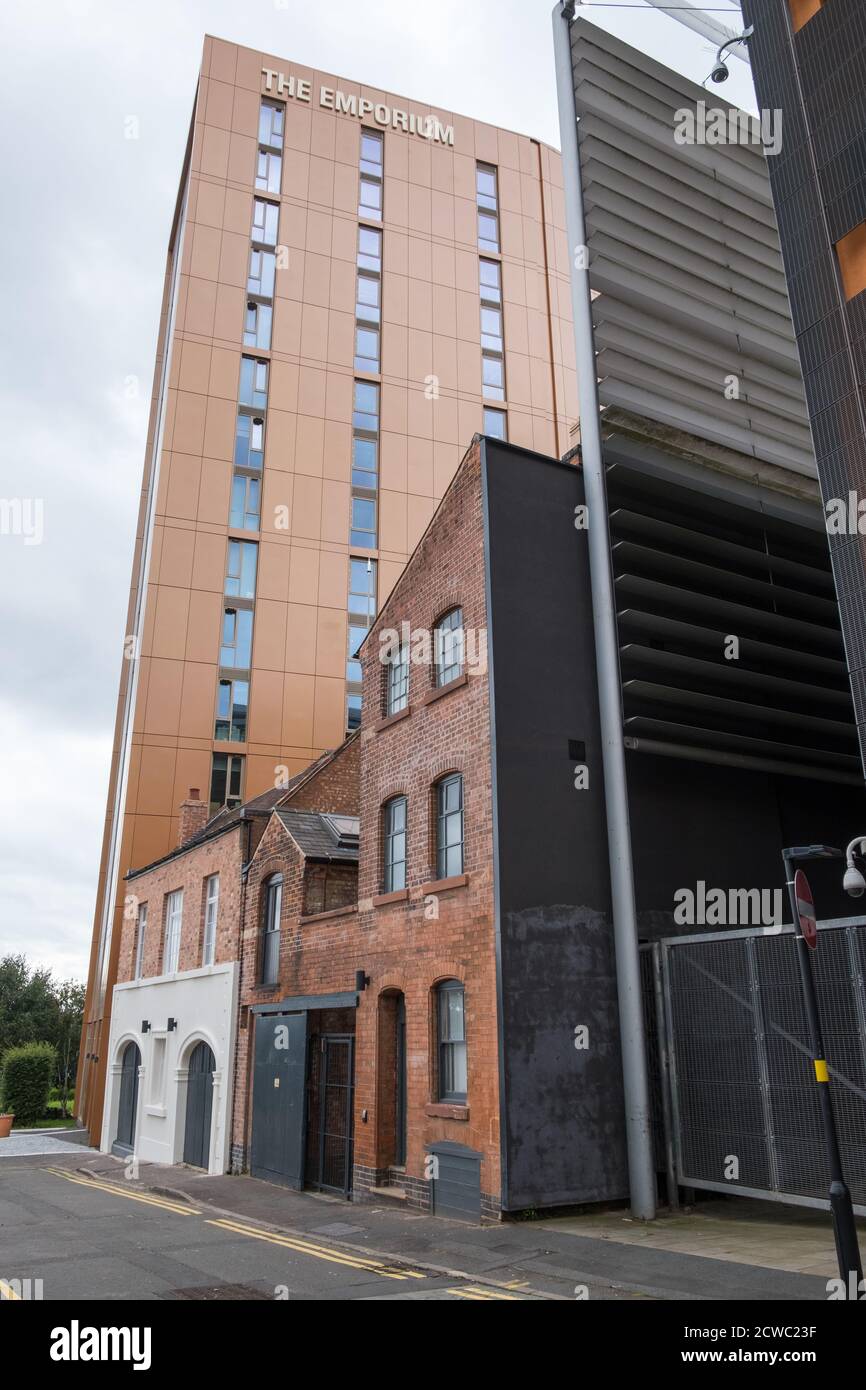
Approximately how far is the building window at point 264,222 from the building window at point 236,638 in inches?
643

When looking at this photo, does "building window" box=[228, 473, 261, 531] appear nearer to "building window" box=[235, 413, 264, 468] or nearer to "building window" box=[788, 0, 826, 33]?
"building window" box=[235, 413, 264, 468]

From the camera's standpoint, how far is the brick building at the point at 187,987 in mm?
21219

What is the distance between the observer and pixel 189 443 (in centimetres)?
3691

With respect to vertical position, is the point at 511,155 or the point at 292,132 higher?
the point at 511,155

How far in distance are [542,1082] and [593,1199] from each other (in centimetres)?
155

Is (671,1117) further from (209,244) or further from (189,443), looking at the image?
(209,244)

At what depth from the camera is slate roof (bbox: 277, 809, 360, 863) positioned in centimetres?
1875

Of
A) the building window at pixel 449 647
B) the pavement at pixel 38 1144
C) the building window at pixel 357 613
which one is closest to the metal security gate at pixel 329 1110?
the building window at pixel 449 647

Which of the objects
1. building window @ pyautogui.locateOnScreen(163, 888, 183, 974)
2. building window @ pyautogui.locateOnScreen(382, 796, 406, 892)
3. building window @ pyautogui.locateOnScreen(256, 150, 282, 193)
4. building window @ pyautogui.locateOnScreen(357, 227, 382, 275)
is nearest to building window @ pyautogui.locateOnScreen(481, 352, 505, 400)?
building window @ pyautogui.locateOnScreen(357, 227, 382, 275)

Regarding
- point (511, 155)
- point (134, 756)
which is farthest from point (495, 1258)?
point (511, 155)

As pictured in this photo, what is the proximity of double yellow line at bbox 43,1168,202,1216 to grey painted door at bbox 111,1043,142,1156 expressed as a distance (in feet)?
9.65

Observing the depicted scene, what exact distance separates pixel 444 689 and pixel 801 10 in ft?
33.3

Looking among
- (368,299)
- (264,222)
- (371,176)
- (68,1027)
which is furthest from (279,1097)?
(68,1027)

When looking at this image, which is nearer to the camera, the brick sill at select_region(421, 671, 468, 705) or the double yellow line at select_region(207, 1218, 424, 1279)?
the double yellow line at select_region(207, 1218, 424, 1279)
